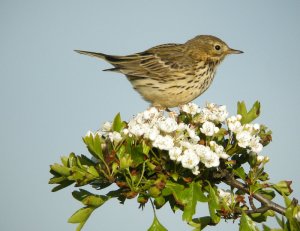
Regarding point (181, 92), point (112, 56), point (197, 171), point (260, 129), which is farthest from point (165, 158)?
point (112, 56)

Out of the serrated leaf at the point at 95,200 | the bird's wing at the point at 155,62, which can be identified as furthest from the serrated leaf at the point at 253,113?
the bird's wing at the point at 155,62

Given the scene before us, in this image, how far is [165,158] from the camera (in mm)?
4734

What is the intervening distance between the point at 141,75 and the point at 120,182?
20.3 feet

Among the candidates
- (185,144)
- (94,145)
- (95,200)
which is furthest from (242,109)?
(95,200)

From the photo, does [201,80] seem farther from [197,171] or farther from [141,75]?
[197,171]

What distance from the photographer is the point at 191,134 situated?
4.91 metres

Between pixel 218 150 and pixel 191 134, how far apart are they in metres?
0.35

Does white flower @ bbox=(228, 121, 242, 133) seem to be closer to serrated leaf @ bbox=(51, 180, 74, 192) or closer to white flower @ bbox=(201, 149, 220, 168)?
white flower @ bbox=(201, 149, 220, 168)

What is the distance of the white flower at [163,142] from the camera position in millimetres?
4594

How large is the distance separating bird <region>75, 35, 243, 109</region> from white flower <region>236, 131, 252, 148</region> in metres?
5.06

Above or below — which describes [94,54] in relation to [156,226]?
above

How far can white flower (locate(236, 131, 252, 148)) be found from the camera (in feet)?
16.0

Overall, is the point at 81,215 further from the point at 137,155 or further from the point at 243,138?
the point at 243,138

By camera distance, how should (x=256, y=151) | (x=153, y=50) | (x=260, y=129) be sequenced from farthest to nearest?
1. (x=153, y=50)
2. (x=260, y=129)
3. (x=256, y=151)
